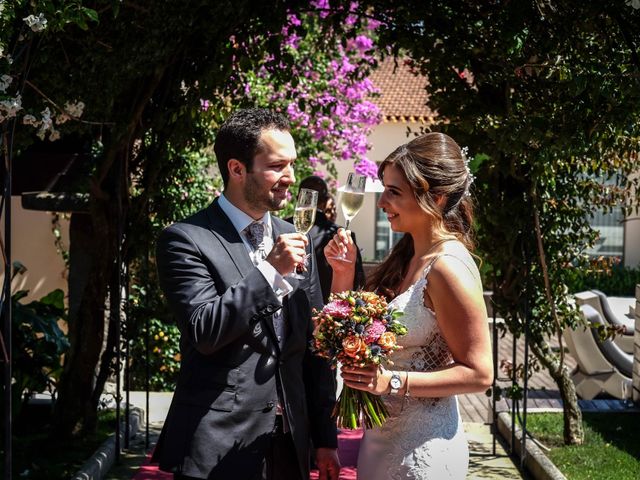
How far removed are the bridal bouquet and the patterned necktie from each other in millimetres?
397

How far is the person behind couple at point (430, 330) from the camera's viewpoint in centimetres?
292

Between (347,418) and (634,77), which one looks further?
(634,77)

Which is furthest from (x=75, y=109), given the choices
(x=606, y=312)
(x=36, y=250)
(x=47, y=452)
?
(x=606, y=312)

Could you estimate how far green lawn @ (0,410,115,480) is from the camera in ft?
20.9

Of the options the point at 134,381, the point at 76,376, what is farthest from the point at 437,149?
the point at 134,381

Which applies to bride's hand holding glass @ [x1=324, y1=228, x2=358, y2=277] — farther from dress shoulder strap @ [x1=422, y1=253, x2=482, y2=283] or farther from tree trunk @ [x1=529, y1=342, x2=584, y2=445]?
tree trunk @ [x1=529, y1=342, x2=584, y2=445]

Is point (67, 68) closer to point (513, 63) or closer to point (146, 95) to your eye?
point (146, 95)

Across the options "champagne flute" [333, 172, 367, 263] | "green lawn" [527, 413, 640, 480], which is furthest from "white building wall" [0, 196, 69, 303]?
"champagne flute" [333, 172, 367, 263]

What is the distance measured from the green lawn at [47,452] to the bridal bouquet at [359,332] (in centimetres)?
405

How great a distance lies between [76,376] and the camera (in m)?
7.21

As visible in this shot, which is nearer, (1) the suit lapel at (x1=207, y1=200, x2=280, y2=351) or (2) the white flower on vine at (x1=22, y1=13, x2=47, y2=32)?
(1) the suit lapel at (x1=207, y1=200, x2=280, y2=351)

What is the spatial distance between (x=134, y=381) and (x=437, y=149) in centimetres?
705

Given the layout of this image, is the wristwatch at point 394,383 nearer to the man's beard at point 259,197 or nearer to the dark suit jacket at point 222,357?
the dark suit jacket at point 222,357

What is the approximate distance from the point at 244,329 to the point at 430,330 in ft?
2.03
